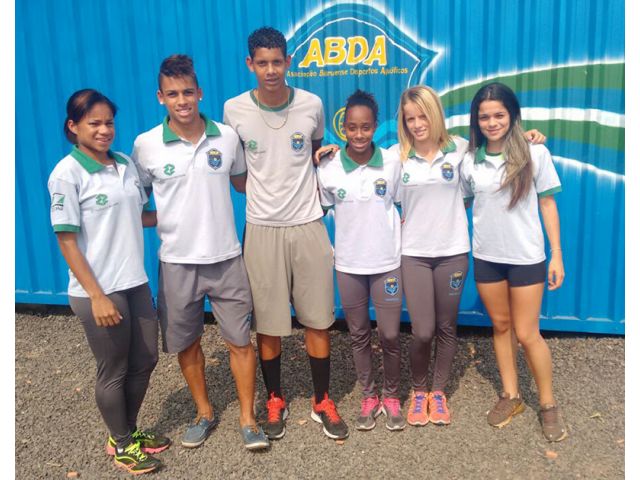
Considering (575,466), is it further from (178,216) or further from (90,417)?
(90,417)

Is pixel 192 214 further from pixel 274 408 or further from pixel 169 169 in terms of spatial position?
pixel 274 408

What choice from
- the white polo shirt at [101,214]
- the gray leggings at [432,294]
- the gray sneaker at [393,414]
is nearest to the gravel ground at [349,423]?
the gray sneaker at [393,414]

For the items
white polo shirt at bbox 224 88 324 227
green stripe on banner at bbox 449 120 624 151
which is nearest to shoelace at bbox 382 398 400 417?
white polo shirt at bbox 224 88 324 227

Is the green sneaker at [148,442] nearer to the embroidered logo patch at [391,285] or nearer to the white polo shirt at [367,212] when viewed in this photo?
the white polo shirt at [367,212]

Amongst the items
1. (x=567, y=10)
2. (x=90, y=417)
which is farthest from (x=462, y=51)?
(x=90, y=417)

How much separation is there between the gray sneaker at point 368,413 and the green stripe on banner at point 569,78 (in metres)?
2.36

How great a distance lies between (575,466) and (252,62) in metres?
2.73

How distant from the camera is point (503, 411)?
3.29m

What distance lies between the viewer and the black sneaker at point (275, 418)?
129 inches

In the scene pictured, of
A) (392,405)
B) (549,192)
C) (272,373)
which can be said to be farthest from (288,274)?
(549,192)

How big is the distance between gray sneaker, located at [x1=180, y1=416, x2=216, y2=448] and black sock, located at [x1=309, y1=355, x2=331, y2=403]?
676mm

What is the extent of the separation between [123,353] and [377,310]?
1388 millimetres

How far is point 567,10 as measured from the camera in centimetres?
380

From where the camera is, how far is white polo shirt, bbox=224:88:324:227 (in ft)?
9.75
